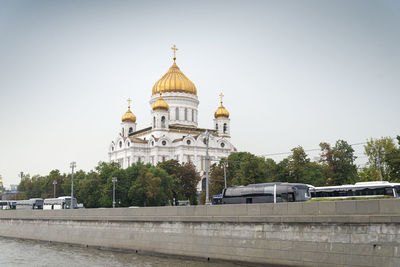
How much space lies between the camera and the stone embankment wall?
16.4 m

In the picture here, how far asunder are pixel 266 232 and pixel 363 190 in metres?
10.2

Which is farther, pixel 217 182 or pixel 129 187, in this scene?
→ pixel 217 182

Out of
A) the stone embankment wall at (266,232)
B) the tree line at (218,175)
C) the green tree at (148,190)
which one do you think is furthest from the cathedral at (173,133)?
the stone embankment wall at (266,232)

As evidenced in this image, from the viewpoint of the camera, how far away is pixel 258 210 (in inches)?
824

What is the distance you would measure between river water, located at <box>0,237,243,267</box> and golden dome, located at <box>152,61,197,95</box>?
221 ft

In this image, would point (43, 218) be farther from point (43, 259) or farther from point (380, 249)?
point (380, 249)

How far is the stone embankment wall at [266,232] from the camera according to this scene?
16.4 metres

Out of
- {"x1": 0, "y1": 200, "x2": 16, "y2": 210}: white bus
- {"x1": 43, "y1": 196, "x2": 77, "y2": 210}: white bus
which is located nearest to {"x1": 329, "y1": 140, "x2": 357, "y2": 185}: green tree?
{"x1": 43, "y1": 196, "x2": 77, "y2": 210}: white bus

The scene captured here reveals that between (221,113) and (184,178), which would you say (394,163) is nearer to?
(184,178)

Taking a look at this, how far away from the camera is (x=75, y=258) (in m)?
26.9

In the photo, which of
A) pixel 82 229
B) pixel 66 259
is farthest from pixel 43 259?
pixel 82 229

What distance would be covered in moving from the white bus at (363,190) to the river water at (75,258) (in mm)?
10846

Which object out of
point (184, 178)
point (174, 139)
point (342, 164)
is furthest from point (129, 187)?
point (174, 139)

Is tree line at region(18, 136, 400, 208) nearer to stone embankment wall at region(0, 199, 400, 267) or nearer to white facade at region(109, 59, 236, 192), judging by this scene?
Answer: white facade at region(109, 59, 236, 192)
